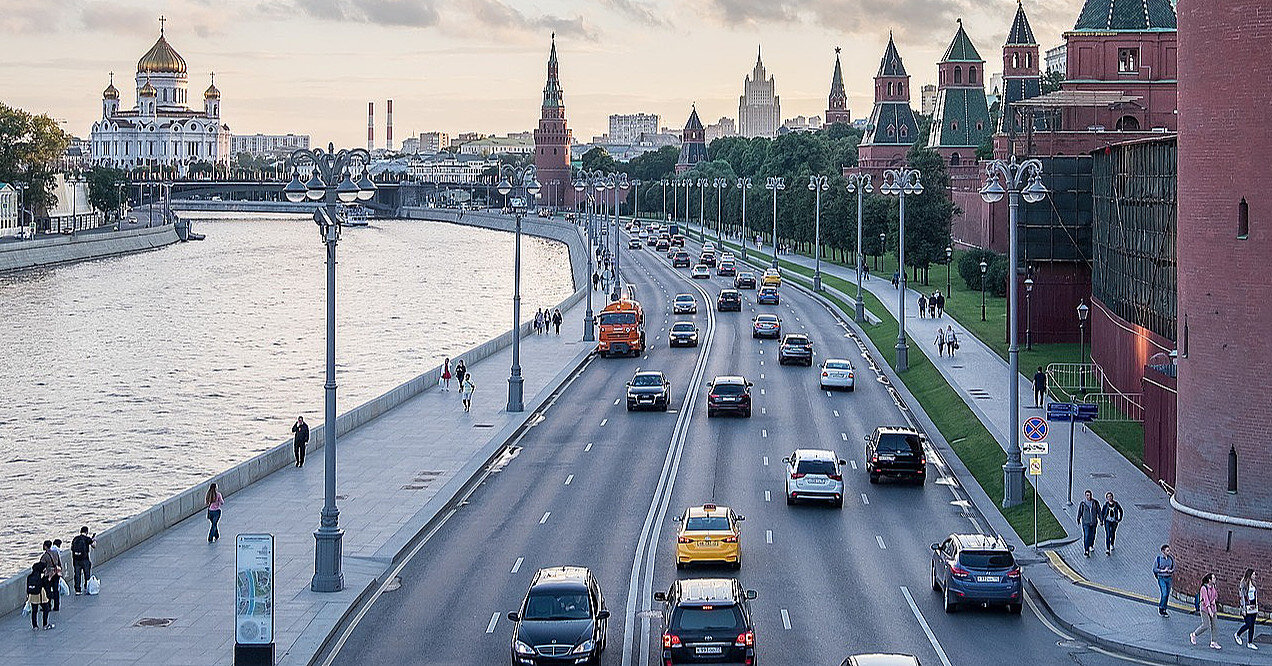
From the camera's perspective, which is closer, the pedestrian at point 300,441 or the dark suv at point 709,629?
the dark suv at point 709,629

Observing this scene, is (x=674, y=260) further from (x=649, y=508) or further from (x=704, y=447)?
(x=649, y=508)

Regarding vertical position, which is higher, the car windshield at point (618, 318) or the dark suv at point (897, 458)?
the car windshield at point (618, 318)

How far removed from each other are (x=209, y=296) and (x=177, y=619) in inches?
4017

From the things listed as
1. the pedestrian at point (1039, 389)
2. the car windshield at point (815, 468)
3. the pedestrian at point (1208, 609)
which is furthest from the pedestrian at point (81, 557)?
the pedestrian at point (1039, 389)

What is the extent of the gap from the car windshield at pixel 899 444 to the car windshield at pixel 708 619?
17.1 meters

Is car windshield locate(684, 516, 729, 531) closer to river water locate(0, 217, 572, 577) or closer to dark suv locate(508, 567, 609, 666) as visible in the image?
dark suv locate(508, 567, 609, 666)

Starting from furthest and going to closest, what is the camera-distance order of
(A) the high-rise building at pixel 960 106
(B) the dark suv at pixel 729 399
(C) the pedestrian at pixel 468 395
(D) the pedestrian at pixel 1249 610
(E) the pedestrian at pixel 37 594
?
(A) the high-rise building at pixel 960 106, (C) the pedestrian at pixel 468 395, (B) the dark suv at pixel 729 399, (E) the pedestrian at pixel 37 594, (D) the pedestrian at pixel 1249 610

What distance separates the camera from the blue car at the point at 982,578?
90.4ft

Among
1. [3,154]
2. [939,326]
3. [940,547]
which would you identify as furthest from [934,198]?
[3,154]

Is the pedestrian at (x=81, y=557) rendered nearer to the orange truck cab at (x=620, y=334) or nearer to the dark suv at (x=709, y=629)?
the dark suv at (x=709, y=629)

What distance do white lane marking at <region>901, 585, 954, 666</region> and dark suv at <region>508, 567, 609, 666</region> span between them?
4967 mm

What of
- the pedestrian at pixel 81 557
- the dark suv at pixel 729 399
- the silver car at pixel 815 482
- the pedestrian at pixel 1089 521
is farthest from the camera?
the dark suv at pixel 729 399

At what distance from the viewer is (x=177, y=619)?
27.4 m

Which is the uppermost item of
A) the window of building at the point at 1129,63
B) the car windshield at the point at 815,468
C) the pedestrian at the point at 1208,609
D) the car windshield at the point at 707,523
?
the window of building at the point at 1129,63
